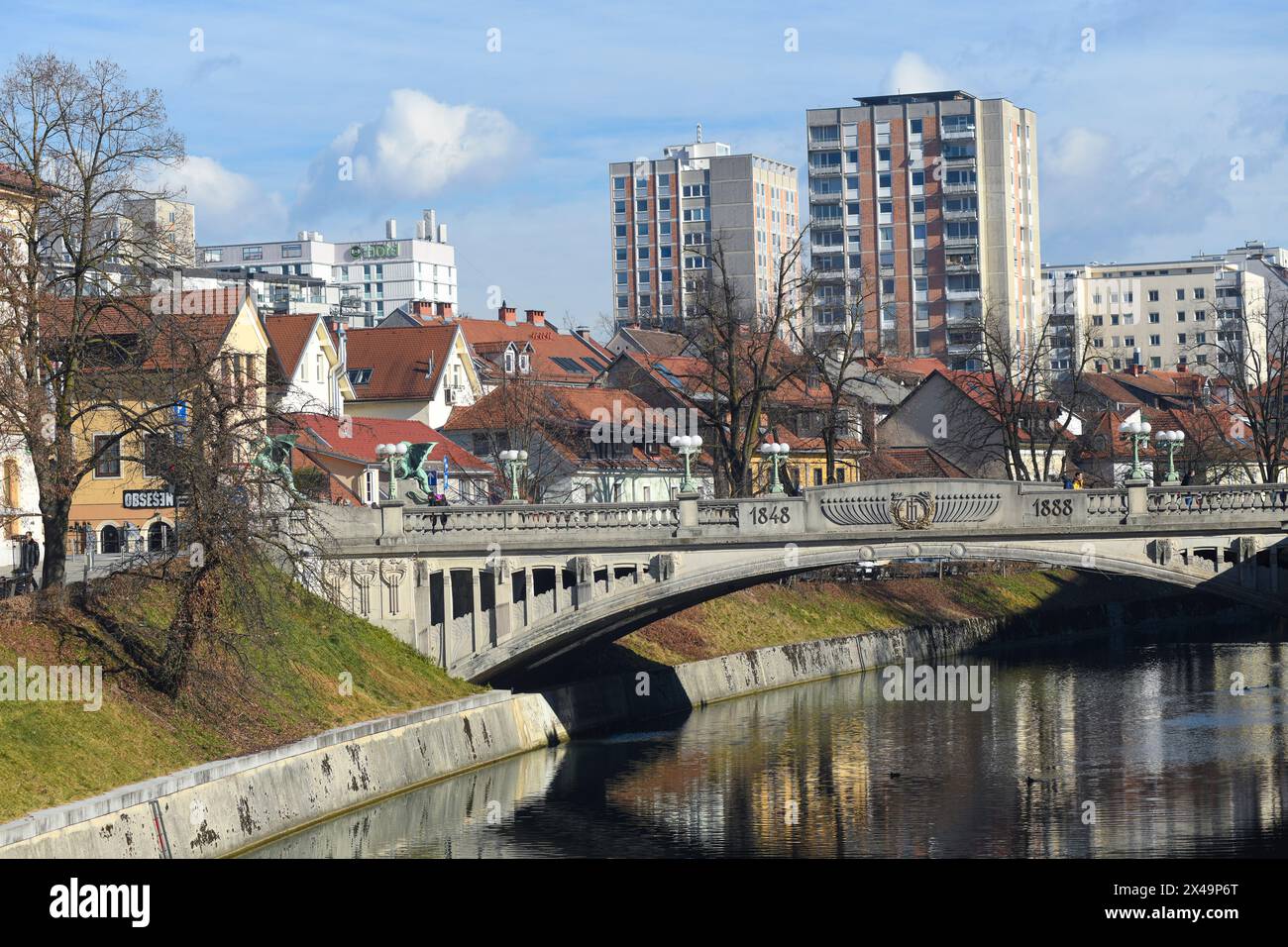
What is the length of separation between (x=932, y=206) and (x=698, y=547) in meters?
117

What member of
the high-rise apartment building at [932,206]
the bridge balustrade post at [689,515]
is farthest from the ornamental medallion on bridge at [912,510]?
the high-rise apartment building at [932,206]

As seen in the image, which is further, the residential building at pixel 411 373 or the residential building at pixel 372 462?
the residential building at pixel 411 373

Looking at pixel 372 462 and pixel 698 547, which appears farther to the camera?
pixel 372 462

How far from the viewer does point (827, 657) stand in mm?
67250

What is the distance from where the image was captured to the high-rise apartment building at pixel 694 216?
183500 mm

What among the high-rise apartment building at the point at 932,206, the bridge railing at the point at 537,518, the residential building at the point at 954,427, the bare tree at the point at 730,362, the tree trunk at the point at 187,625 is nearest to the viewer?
the tree trunk at the point at 187,625

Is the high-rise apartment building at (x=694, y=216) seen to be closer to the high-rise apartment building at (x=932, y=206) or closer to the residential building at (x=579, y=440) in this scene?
the high-rise apartment building at (x=932, y=206)

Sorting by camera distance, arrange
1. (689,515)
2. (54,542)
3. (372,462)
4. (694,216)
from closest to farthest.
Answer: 1. (54,542)
2. (689,515)
3. (372,462)
4. (694,216)

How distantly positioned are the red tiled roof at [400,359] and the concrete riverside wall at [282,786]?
137 feet

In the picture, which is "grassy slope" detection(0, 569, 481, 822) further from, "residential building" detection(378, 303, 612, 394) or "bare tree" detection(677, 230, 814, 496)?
"residential building" detection(378, 303, 612, 394)

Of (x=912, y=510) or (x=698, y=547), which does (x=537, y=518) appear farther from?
(x=912, y=510)

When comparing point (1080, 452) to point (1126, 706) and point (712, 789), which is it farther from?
point (712, 789)

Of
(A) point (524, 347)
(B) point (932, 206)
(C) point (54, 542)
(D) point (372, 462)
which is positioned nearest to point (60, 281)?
(C) point (54, 542)
